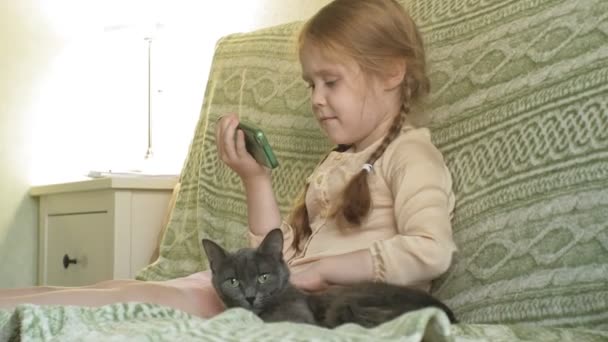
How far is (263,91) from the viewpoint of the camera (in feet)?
5.23

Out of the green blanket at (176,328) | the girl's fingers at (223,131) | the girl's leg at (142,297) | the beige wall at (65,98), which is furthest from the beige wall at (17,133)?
the green blanket at (176,328)

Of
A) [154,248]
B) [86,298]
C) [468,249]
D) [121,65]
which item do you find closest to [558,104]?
[468,249]

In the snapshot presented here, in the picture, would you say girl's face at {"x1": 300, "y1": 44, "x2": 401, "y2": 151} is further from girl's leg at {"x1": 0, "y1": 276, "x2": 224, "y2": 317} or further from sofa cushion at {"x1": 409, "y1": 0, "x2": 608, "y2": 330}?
girl's leg at {"x1": 0, "y1": 276, "x2": 224, "y2": 317}

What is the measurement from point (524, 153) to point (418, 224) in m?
0.18

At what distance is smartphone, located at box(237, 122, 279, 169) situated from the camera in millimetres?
1226

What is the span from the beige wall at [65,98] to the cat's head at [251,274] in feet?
4.37

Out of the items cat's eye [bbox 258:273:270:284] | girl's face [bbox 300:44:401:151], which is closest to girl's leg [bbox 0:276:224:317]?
cat's eye [bbox 258:273:270:284]

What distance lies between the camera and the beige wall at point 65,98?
2.36 meters

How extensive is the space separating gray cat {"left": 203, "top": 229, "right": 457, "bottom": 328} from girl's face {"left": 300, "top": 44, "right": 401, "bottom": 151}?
271 millimetres

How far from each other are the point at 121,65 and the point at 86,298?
63.5 inches

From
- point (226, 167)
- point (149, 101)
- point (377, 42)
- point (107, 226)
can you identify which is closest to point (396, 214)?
point (377, 42)

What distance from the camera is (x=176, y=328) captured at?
0.62 metres

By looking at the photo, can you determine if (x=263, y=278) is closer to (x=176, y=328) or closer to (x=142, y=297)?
(x=142, y=297)

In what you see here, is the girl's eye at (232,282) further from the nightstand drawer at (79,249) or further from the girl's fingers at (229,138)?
the nightstand drawer at (79,249)
